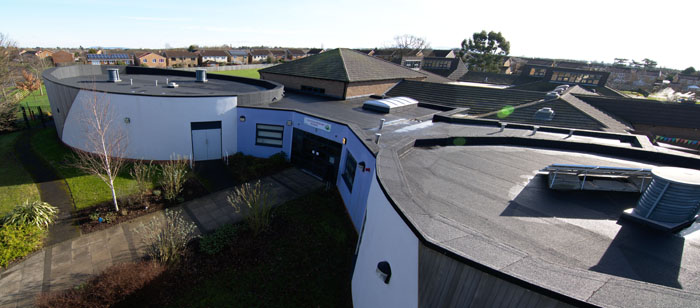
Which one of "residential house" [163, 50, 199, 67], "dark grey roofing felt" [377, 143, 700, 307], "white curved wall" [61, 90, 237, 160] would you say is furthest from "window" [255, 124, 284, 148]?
"residential house" [163, 50, 199, 67]

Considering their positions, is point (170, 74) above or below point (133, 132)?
above

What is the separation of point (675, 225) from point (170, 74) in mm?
37054

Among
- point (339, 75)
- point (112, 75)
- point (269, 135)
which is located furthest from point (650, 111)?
point (112, 75)

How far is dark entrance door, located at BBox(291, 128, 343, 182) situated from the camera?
17.3m

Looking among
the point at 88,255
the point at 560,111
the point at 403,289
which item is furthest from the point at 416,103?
the point at 88,255

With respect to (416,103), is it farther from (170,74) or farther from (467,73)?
(467,73)

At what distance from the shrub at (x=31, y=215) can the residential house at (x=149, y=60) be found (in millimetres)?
92029

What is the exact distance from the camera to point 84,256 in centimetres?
1070

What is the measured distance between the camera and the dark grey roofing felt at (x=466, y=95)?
81.4 ft

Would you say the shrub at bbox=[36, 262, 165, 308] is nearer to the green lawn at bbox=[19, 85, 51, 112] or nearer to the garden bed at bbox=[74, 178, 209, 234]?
the garden bed at bbox=[74, 178, 209, 234]

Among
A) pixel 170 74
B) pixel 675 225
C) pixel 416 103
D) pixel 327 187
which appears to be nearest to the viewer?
pixel 675 225

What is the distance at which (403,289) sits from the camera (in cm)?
609

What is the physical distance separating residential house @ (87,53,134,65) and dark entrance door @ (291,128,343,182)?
9530cm

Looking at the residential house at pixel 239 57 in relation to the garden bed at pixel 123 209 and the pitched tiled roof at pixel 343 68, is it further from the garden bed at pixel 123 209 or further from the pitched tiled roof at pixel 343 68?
the garden bed at pixel 123 209
